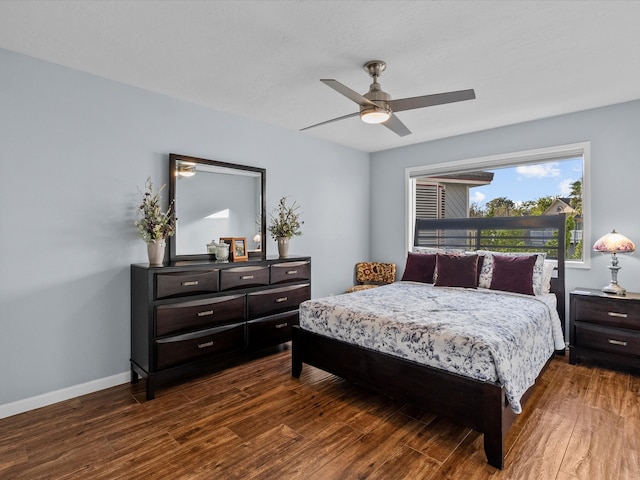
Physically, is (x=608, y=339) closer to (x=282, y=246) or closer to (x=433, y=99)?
(x=433, y=99)

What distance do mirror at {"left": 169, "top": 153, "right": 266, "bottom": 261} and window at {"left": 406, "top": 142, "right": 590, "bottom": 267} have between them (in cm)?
243

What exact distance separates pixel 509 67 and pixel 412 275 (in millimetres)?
2362

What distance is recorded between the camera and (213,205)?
12.0 feet

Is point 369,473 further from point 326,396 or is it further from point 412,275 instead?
point 412,275

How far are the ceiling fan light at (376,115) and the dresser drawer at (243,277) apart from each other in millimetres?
1787

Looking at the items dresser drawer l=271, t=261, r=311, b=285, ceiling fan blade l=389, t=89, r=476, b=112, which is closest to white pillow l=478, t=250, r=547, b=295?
dresser drawer l=271, t=261, r=311, b=285

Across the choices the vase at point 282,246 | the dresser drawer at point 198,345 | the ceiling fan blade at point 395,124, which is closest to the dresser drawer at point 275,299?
the dresser drawer at point 198,345

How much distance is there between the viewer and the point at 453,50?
2492 mm

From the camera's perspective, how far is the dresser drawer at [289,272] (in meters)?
3.66

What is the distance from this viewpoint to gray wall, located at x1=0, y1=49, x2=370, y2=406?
8.29ft

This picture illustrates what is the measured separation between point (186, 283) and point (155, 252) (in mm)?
369

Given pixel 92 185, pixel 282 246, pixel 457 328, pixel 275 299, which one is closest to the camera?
pixel 457 328

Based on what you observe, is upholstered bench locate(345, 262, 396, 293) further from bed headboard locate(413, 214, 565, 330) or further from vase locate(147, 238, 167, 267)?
vase locate(147, 238, 167, 267)

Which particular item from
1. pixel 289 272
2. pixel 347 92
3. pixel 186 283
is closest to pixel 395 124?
pixel 347 92
